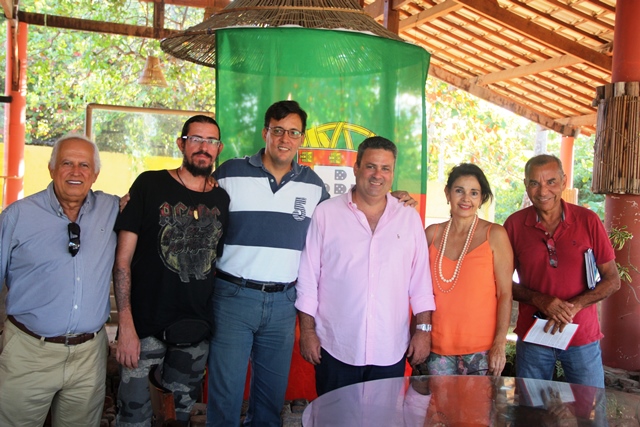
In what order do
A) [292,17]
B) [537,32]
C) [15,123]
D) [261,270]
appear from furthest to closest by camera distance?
[15,123] < [537,32] < [292,17] < [261,270]

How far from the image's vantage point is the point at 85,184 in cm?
289

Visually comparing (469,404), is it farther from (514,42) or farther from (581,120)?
(581,120)

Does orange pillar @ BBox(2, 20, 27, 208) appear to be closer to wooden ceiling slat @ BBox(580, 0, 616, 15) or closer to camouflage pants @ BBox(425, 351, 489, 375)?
wooden ceiling slat @ BBox(580, 0, 616, 15)

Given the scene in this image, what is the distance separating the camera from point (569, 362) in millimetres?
3299

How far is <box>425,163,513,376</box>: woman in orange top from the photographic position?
297 centimetres

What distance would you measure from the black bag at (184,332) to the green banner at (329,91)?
1.52 m

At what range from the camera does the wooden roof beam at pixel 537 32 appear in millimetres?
7504

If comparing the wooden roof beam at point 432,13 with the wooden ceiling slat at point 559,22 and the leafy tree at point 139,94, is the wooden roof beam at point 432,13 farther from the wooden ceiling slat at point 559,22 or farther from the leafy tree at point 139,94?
the leafy tree at point 139,94

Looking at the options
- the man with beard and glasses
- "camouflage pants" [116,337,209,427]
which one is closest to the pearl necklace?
the man with beard and glasses

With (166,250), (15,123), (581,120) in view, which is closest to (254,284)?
(166,250)

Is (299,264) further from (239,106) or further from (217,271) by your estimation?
(239,106)

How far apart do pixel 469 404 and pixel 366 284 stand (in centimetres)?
79

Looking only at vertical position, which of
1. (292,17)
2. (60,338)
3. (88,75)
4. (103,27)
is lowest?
(60,338)

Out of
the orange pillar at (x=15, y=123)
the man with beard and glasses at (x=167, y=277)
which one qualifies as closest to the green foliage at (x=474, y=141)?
the orange pillar at (x=15, y=123)
